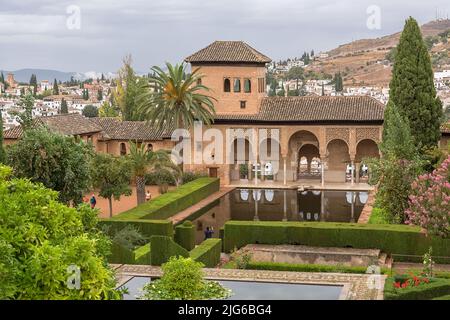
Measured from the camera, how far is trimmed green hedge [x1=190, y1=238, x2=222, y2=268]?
2038cm

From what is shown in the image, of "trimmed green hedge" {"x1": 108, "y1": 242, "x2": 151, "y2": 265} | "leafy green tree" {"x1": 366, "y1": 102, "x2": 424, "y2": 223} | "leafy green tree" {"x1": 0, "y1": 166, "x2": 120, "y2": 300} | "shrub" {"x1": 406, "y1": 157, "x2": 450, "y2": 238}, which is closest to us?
"leafy green tree" {"x1": 0, "y1": 166, "x2": 120, "y2": 300}

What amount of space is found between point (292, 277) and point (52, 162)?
34.7 feet

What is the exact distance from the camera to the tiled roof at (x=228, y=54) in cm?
4116

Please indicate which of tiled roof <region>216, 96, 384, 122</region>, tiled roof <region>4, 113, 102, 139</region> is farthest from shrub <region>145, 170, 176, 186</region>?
tiled roof <region>216, 96, 384, 122</region>

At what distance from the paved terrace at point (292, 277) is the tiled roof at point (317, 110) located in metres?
21.7

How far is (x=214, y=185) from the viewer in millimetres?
38656

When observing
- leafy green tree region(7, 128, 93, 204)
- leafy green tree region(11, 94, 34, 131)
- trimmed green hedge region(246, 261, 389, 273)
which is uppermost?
leafy green tree region(11, 94, 34, 131)

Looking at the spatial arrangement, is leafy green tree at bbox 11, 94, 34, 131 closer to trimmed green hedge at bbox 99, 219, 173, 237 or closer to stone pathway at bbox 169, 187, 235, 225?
trimmed green hedge at bbox 99, 219, 173, 237

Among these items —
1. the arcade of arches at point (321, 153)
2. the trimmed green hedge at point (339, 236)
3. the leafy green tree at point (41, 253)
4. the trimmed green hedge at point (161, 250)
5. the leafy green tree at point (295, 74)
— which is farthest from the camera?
the leafy green tree at point (295, 74)

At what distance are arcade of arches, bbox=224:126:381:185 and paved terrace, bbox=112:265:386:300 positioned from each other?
21.3m

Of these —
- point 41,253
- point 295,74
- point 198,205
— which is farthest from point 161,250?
point 295,74

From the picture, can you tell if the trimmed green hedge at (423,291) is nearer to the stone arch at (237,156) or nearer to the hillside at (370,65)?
the stone arch at (237,156)

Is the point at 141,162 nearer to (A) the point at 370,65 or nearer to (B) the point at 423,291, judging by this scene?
(B) the point at 423,291

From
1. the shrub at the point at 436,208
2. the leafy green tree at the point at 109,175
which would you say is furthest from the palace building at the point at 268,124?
the shrub at the point at 436,208
